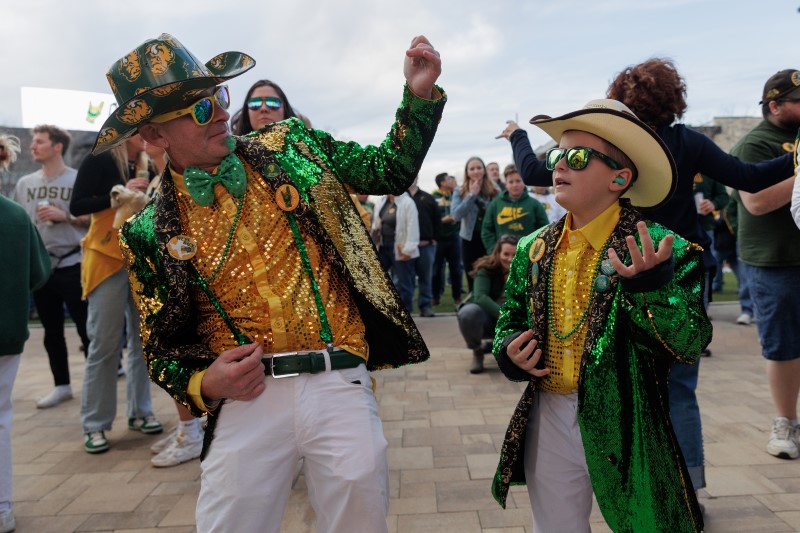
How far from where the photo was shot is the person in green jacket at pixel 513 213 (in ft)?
23.0

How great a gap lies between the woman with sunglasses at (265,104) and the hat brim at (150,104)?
5.24 ft

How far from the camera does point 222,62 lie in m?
2.11

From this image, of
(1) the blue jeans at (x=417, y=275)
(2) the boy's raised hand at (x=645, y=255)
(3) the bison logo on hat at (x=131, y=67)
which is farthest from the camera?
(1) the blue jeans at (x=417, y=275)

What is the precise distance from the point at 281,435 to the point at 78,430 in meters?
3.81

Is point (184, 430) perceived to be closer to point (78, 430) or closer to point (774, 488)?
point (78, 430)

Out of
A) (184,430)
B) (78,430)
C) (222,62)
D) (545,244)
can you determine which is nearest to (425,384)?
(184,430)

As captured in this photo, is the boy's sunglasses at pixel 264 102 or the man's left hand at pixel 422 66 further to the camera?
the boy's sunglasses at pixel 264 102

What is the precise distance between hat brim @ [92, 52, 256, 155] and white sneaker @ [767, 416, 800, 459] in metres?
3.57

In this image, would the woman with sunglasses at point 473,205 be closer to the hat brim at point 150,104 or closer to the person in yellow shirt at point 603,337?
the person in yellow shirt at point 603,337

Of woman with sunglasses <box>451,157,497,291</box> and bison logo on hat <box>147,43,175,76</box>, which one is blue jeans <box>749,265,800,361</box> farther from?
woman with sunglasses <box>451,157,497,291</box>

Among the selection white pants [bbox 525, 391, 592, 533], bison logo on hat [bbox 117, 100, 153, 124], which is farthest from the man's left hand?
white pants [bbox 525, 391, 592, 533]

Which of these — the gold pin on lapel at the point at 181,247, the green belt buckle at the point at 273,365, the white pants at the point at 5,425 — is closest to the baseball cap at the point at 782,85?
the green belt buckle at the point at 273,365

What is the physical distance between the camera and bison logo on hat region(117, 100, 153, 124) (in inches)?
75.8

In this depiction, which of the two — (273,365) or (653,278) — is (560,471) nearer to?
(653,278)
